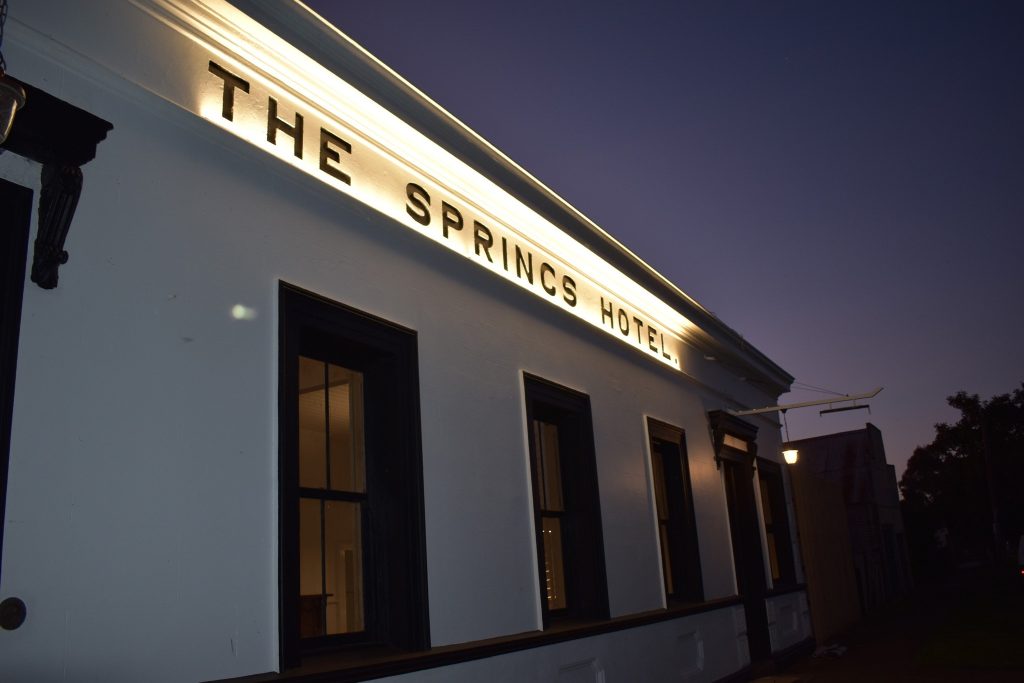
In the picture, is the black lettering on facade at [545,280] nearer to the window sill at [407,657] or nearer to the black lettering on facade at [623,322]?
the black lettering on facade at [623,322]

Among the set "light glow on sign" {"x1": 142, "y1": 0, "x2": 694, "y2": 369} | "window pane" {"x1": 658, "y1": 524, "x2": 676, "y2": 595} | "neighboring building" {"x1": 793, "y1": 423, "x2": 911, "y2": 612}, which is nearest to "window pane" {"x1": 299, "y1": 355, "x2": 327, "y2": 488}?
"light glow on sign" {"x1": 142, "y1": 0, "x2": 694, "y2": 369}

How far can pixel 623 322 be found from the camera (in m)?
8.57

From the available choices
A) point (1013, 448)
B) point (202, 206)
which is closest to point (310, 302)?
point (202, 206)

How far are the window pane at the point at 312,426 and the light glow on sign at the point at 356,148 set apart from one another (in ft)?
3.59

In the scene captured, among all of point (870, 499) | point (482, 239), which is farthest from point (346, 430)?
point (870, 499)

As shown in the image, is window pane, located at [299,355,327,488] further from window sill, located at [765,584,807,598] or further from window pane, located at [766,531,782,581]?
window pane, located at [766,531,782,581]

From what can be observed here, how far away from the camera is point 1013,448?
42.4m

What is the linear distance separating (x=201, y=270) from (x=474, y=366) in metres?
2.39

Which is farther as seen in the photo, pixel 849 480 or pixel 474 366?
pixel 849 480

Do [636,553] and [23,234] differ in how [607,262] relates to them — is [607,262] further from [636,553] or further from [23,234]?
[23,234]

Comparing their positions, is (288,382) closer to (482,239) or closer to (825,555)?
(482,239)

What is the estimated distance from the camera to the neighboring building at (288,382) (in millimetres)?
3020

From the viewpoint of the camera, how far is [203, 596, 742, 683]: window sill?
375 centimetres

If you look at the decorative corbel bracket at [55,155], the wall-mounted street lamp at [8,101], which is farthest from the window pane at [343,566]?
the wall-mounted street lamp at [8,101]
